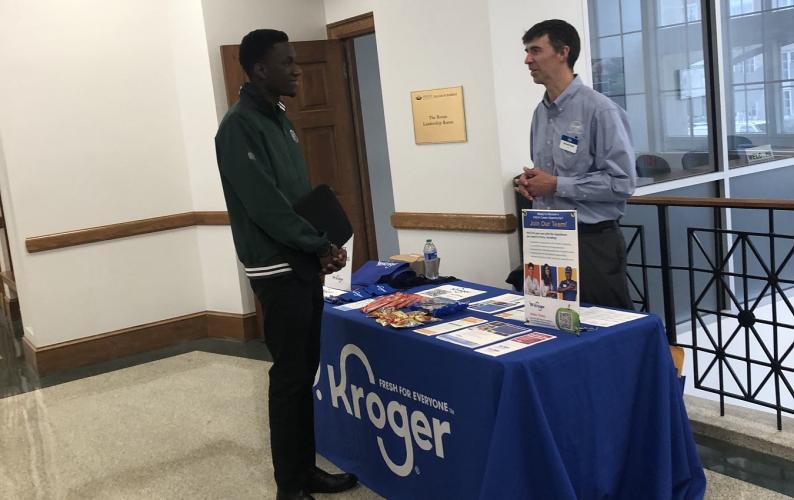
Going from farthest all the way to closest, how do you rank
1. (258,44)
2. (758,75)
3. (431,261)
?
(758,75), (431,261), (258,44)

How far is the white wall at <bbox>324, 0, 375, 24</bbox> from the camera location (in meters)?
5.25

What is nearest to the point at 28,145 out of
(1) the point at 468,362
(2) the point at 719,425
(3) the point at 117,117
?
(3) the point at 117,117

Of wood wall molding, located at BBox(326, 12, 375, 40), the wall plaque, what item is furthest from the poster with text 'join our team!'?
wood wall molding, located at BBox(326, 12, 375, 40)

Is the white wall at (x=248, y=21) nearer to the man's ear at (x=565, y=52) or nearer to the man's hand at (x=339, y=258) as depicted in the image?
the man's hand at (x=339, y=258)

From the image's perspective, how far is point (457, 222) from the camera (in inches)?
164

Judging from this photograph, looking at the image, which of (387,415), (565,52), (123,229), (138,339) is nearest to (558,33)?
(565,52)

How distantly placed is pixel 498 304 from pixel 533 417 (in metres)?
0.75

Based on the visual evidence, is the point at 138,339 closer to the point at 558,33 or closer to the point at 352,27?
the point at 352,27

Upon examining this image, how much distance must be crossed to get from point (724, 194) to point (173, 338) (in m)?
4.07

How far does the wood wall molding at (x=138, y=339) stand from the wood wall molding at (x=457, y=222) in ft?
5.13

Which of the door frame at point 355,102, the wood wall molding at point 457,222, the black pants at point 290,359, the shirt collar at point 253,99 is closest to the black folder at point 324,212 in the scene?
the black pants at point 290,359

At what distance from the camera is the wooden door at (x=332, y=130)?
17.8 feet

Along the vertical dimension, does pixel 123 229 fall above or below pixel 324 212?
below

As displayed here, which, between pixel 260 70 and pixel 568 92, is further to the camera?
pixel 568 92
